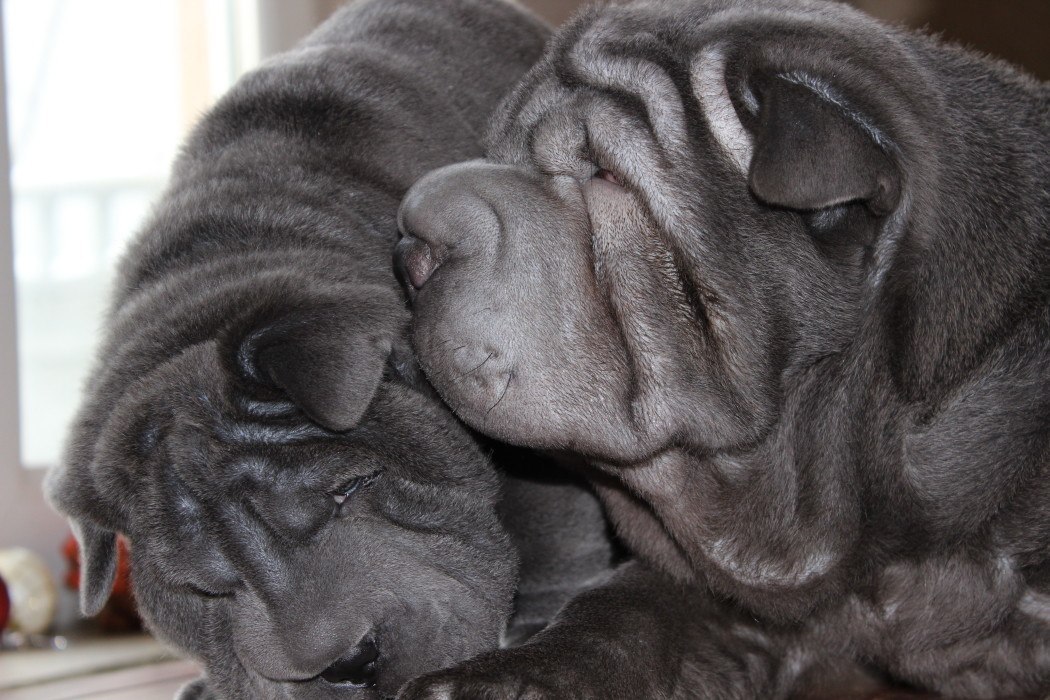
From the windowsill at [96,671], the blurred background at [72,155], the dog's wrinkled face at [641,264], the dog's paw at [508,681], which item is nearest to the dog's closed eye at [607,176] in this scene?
the dog's wrinkled face at [641,264]

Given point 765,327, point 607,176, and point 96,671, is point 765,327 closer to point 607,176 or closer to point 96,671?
point 607,176

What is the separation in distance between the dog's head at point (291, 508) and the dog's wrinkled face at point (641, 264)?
0.54ft

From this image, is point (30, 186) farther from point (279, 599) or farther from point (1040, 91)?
point (1040, 91)

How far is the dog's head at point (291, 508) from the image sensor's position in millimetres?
2027

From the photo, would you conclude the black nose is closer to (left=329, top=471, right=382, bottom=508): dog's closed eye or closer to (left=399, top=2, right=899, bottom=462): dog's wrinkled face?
(left=329, top=471, right=382, bottom=508): dog's closed eye

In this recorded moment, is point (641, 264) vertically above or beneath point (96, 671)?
above

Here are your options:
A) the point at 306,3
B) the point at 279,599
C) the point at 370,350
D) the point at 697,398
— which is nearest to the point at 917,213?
the point at 697,398

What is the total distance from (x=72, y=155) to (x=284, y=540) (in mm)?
2702

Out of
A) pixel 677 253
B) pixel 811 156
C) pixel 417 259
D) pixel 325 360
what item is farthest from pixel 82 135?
pixel 811 156

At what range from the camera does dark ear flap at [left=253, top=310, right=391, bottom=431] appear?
198 centimetres

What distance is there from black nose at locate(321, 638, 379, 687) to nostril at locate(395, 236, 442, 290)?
59 cm

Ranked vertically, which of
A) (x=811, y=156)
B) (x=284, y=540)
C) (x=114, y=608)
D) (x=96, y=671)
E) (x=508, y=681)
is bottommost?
(x=114, y=608)

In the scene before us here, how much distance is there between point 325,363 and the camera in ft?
6.54

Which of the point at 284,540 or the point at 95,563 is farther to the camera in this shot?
the point at 95,563
